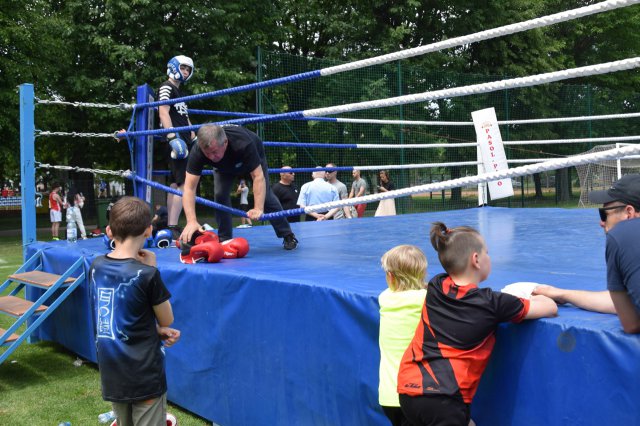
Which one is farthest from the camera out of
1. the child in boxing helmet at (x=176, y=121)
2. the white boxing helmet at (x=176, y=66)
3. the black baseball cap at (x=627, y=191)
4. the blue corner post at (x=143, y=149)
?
the white boxing helmet at (x=176, y=66)

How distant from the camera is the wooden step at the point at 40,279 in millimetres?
4000

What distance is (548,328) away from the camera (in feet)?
5.96

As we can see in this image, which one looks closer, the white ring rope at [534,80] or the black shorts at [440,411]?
the black shorts at [440,411]

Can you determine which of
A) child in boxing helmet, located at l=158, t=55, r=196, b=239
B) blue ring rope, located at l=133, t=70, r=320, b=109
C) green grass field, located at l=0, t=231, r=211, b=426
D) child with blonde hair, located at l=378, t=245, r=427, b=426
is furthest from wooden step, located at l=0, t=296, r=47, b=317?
child with blonde hair, located at l=378, t=245, r=427, b=426

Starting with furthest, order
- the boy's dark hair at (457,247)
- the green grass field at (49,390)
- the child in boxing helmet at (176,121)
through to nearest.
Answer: the child in boxing helmet at (176,121), the green grass field at (49,390), the boy's dark hair at (457,247)

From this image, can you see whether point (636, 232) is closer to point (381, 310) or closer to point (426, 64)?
point (381, 310)

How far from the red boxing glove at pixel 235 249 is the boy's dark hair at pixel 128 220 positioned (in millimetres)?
1285

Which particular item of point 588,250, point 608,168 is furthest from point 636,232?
point 608,168

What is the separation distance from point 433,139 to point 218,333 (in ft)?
38.2

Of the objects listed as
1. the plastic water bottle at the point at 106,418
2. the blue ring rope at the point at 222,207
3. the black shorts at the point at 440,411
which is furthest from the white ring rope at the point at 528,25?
the plastic water bottle at the point at 106,418

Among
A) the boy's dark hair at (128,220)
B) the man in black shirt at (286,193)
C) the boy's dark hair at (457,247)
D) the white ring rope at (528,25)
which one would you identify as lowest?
the boy's dark hair at (457,247)

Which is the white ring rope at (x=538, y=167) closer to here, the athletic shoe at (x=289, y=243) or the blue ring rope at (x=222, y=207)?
the blue ring rope at (x=222, y=207)

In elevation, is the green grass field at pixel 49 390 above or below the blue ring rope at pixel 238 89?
below

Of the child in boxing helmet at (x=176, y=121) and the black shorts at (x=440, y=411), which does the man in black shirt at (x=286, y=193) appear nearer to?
the child in boxing helmet at (x=176, y=121)
